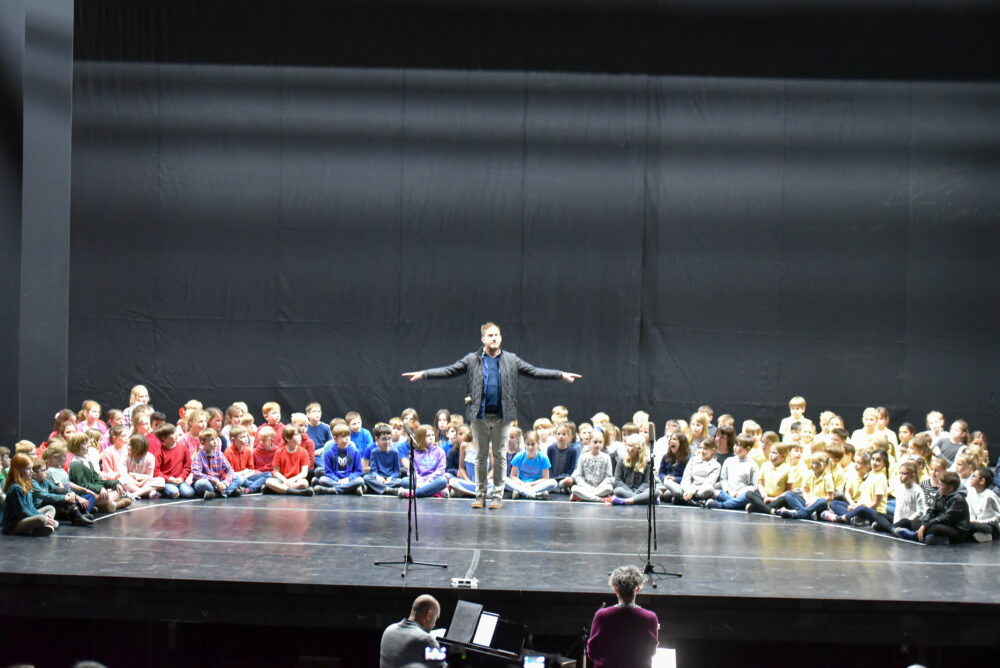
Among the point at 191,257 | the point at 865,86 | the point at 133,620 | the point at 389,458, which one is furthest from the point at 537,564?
the point at 865,86

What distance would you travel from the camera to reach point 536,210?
1408 centimetres

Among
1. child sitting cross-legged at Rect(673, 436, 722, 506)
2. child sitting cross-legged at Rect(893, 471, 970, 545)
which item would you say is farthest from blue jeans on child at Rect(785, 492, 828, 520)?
child sitting cross-legged at Rect(893, 471, 970, 545)

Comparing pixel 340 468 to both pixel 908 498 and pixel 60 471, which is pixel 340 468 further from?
pixel 908 498

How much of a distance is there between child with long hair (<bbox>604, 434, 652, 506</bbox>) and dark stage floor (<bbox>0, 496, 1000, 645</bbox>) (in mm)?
1487

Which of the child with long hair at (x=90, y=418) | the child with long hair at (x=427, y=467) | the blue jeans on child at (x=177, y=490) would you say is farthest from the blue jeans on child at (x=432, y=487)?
the child with long hair at (x=90, y=418)

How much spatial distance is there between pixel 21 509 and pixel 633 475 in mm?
5747

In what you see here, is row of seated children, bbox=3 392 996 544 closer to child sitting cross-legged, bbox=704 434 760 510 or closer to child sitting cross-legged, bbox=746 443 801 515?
child sitting cross-legged, bbox=704 434 760 510

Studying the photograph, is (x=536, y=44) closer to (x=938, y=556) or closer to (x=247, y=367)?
(x=247, y=367)

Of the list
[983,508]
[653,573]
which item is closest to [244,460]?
[653,573]

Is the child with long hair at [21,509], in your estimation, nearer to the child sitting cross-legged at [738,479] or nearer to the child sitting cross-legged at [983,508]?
the child sitting cross-legged at [738,479]

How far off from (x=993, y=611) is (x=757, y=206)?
328 inches

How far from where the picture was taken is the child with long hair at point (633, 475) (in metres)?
10.5

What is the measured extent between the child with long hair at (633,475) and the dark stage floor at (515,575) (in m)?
1.49

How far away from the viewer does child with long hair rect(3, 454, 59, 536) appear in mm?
8031
